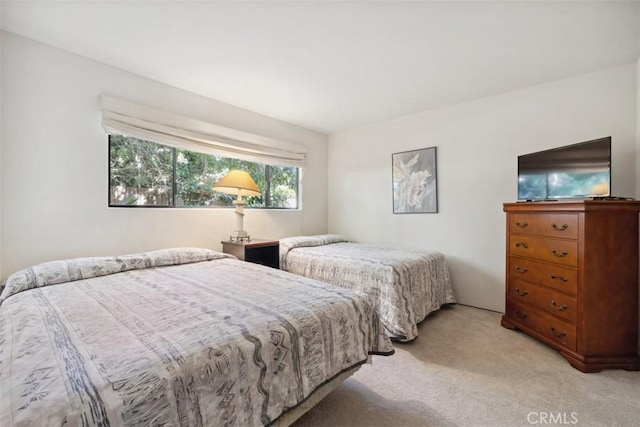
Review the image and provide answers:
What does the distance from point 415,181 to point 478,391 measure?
7.85 ft

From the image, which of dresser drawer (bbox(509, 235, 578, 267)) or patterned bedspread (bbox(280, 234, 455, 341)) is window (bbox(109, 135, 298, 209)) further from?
dresser drawer (bbox(509, 235, 578, 267))

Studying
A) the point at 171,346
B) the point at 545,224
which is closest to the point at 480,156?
the point at 545,224

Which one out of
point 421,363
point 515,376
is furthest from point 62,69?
point 515,376

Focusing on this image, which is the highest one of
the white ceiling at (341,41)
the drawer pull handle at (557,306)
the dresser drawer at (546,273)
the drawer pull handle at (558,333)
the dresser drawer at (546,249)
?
the white ceiling at (341,41)

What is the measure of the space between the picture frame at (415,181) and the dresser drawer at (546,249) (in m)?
1.01

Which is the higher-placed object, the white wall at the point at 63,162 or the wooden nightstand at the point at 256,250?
the white wall at the point at 63,162

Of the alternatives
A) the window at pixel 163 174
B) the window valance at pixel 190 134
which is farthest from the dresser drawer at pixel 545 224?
the window at pixel 163 174

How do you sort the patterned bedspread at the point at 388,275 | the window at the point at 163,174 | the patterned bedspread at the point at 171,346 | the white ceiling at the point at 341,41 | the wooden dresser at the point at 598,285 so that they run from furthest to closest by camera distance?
the window at the point at 163,174 → the patterned bedspread at the point at 388,275 → the wooden dresser at the point at 598,285 → the white ceiling at the point at 341,41 → the patterned bedspread at the point at 171,346

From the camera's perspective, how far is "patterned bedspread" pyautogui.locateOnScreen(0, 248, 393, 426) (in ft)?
2.24

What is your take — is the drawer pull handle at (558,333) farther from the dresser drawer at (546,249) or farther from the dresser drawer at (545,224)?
the dresser drawer at (545,224)

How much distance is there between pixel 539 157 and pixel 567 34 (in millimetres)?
922

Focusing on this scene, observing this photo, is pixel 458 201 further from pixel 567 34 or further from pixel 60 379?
pixel 60 379

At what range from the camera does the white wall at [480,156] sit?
2.29 metres

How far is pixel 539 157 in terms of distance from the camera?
7.61ft
